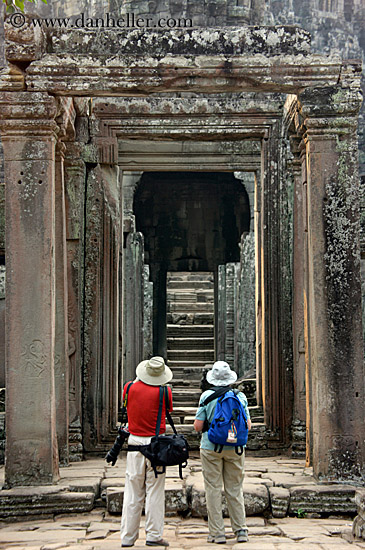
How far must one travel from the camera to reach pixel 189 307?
1084 inches

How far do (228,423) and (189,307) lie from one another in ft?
69.3

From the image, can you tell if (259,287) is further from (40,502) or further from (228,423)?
(228,423)

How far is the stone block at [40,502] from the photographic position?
286 inches

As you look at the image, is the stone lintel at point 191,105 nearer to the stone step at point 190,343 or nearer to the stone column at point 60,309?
the stone column at point 60,309

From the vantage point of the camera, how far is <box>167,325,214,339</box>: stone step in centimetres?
2561

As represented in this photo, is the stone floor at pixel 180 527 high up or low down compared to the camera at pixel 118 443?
down

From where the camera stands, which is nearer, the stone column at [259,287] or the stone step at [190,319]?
the stone column at [259,287]

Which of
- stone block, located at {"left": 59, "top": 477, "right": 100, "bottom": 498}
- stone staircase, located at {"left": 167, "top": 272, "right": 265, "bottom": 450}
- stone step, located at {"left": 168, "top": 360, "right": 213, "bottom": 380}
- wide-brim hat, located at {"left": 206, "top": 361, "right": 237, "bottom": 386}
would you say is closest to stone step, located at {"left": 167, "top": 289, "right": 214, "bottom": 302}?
stone staircase, located at {"left": 167, "top": 272, "right": 265, "bottom": 450}

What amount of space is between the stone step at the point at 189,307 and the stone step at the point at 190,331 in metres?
1.30

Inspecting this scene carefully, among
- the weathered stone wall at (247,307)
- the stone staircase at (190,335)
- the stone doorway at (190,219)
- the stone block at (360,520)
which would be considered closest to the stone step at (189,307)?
the stone staircase at (190,335)

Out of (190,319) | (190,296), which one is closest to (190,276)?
(190,296)

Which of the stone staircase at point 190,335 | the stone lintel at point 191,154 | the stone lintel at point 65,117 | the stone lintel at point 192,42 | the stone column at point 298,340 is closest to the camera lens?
the stone lintel at point 192,42

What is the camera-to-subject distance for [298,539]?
6.47 metres

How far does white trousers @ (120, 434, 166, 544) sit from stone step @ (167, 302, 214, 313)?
2083 centimetres
